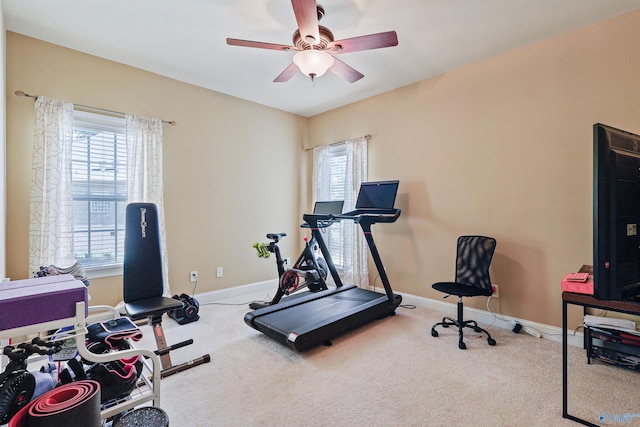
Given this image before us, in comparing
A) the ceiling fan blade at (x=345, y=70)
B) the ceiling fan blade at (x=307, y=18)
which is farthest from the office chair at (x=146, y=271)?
the ceiling fan blade at (x=345, y=70)

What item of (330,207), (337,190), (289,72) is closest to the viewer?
(289,72)

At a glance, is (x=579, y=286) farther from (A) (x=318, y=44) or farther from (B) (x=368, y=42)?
(A) (x=318, y=44)

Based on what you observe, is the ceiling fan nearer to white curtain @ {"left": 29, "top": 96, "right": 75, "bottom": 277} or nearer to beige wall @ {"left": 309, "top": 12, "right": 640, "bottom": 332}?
beige wall @ {"left": 309, "top": 12, "right": 640, "bottom": 332}

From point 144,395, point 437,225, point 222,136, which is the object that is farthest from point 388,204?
point 144,395

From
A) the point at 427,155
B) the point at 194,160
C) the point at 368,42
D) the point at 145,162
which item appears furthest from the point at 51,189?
the point at 427,155

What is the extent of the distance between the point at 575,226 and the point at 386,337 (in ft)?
6.34

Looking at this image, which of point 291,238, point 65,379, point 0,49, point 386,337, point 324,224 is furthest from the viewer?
point 291,238

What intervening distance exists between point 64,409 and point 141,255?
1627mm

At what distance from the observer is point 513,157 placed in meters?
3.02

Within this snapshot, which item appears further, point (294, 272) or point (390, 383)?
point (294, 272)

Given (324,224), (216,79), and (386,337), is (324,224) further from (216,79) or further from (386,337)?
(216,79)

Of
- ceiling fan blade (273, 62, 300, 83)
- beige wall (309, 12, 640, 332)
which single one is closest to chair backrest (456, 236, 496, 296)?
beige wall (309, 12, 640, 332)

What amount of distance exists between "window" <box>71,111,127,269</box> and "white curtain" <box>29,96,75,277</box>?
0.13 m

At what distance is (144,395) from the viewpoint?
141cm
